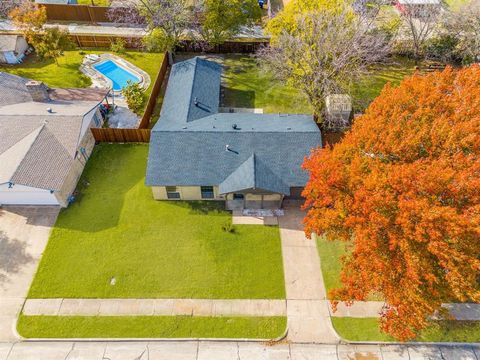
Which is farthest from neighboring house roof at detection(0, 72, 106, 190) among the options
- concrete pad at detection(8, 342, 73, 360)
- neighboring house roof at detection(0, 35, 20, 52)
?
concrete pad at detection(8, 342, 73, 360)

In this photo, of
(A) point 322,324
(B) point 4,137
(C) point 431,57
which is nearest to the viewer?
(A) point 322,324

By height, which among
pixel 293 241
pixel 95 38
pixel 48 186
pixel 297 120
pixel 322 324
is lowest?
pixel 322 324

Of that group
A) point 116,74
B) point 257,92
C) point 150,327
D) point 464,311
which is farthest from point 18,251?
point 464,311

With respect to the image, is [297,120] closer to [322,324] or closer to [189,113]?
[189,113]

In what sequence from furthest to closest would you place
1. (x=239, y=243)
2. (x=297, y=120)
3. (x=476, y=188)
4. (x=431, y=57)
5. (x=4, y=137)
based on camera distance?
(x=431, y=57) < (x=297, y=120) < (x=4, y=137) < (x=239, y=243) < (x=476, y=188)

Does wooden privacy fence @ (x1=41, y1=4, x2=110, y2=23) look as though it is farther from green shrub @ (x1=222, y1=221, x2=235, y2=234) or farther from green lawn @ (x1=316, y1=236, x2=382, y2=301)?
green lawn @ (x1=316, y1=236, x2=382, y2=301)

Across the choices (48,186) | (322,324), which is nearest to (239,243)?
(322,324)

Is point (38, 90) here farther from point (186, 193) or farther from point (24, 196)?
point (186, 193)
